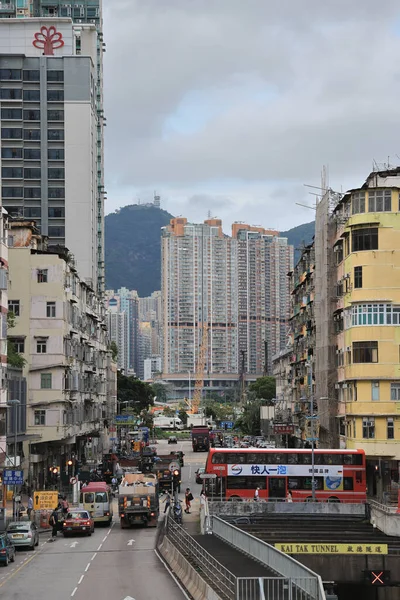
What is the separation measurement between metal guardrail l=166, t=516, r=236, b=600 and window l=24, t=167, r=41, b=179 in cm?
10902

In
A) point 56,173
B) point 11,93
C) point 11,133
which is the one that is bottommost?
point 56,173

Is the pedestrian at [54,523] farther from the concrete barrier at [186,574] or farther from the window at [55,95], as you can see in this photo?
the window at [55,95]

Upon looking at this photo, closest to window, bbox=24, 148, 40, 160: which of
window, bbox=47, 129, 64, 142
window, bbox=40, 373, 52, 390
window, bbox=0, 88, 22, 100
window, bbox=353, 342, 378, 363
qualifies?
window, bbox=47, 129, 64, 142

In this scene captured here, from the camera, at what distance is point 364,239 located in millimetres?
85125

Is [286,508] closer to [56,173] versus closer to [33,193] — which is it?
[56,173]

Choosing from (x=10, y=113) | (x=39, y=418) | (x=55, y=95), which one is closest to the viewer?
(x=39, y=418)

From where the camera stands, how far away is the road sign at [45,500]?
2653 inches

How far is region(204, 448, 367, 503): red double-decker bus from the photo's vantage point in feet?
245

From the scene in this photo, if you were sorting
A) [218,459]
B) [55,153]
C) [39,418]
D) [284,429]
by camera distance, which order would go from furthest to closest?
[55,153], [284,429], [39,418], [218,459]

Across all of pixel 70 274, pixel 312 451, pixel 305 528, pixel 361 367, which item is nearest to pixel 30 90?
pixel 70 274

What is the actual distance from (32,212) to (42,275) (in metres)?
62.2

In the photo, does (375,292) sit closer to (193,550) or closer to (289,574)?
(193,550)

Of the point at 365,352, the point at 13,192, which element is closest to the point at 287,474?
the point at 365,352

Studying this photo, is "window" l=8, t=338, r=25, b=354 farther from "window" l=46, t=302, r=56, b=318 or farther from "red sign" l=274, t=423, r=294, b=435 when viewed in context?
"red sign" l=274, t=423, r=294, b=435
